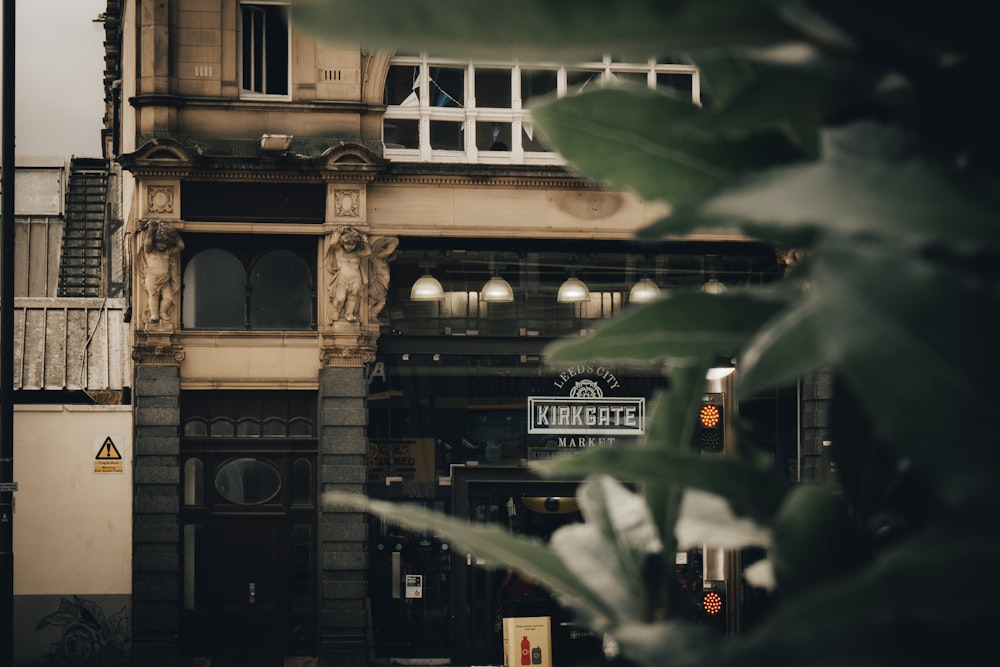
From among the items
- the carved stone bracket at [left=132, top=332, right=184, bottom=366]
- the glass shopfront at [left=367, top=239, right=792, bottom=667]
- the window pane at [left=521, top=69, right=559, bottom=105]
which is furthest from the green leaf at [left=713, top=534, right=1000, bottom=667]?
the window pane at [left=521, top=69, right=559, bottom=105]

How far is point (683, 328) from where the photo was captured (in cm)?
101

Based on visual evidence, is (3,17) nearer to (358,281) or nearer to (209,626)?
(358,281)

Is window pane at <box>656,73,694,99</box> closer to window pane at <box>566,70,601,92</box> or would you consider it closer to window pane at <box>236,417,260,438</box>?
window pane at <box>566,70,601,92</box>

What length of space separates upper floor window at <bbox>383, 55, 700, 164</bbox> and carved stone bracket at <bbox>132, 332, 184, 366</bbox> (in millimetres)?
3672

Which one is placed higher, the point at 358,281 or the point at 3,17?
the point at 3,17

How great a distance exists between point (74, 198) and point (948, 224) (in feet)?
92.4

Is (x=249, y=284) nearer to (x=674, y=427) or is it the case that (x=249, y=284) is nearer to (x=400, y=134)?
(x=400, y=134)

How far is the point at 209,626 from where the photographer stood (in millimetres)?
16531

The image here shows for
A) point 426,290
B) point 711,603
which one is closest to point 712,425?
point 711,603

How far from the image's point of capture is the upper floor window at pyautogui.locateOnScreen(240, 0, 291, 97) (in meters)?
16.9

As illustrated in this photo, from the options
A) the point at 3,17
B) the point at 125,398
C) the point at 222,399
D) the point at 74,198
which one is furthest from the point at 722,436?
the point at 74,198

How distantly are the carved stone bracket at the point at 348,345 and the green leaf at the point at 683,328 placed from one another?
15.5 m

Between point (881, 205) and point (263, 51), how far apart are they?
1695 centimetres

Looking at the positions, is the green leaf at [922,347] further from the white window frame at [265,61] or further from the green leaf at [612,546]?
the white window frame at [265,61]
